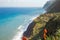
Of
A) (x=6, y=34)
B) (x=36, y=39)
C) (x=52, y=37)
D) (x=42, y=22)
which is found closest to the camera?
(x=52, y=37)

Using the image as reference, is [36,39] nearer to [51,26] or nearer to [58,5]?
[51,26]

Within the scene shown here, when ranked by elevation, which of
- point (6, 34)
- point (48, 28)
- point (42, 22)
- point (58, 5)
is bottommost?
point (48, 28)

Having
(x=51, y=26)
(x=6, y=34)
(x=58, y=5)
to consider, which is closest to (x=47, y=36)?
(x=51, y=26)

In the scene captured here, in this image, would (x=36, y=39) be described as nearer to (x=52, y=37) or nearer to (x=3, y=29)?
(x=52, y=37)

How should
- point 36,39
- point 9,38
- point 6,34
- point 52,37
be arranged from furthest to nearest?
point 6,34, point 9,38, point 36,39, point 52,37

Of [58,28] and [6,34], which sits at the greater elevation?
[6,34]

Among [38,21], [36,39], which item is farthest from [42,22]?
[36,39]

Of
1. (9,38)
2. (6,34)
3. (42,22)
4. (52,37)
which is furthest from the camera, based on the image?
(6,34)

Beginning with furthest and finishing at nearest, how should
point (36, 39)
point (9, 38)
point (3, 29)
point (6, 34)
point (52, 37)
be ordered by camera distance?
point (3, 29) → point (6, 34) → point (9, 38) → point (36, 39) → point (52, 37)

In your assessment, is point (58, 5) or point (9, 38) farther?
point (58, 5)
